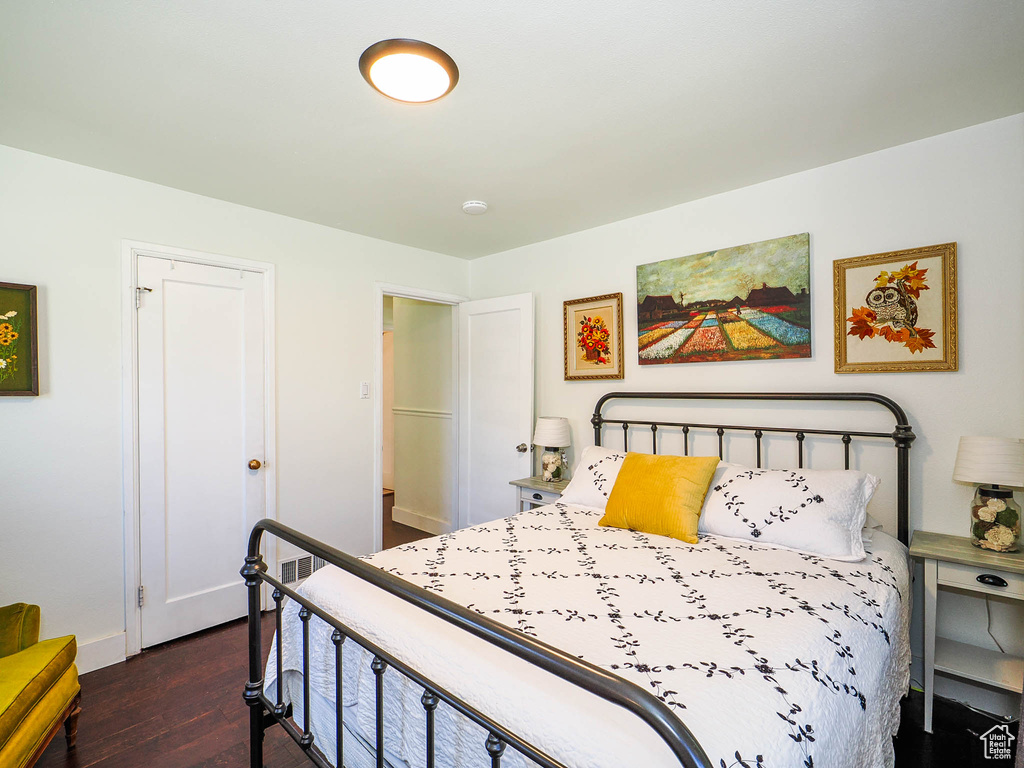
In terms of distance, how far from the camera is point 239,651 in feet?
8.78

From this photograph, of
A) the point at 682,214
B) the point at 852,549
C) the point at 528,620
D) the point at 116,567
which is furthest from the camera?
the point at 682,214

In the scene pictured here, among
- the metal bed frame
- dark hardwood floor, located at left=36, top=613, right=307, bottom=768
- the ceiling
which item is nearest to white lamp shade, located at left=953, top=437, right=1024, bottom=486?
the metal bed frame

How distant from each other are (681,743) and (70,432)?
297cm

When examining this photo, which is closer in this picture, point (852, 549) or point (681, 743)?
point (681, 743)

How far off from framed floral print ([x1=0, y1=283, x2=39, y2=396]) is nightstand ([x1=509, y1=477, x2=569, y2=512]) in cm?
267

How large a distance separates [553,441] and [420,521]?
2.10 meters

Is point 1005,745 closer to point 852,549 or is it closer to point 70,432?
point 852,549

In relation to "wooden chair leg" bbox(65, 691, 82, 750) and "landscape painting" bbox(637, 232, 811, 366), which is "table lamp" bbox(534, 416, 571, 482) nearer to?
"landscape painting" bbox(637, 232, 811, 366)

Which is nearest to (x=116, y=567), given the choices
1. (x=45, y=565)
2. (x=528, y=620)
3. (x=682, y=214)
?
(x=45, y=565)

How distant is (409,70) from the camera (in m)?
1.70

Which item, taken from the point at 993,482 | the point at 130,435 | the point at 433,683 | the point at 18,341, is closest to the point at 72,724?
the point at 130,435

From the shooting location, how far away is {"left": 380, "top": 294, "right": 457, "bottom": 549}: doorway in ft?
14.9

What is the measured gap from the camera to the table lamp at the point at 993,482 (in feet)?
6.14

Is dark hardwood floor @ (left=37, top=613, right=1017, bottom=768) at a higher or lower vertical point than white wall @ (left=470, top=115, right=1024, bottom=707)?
lower
